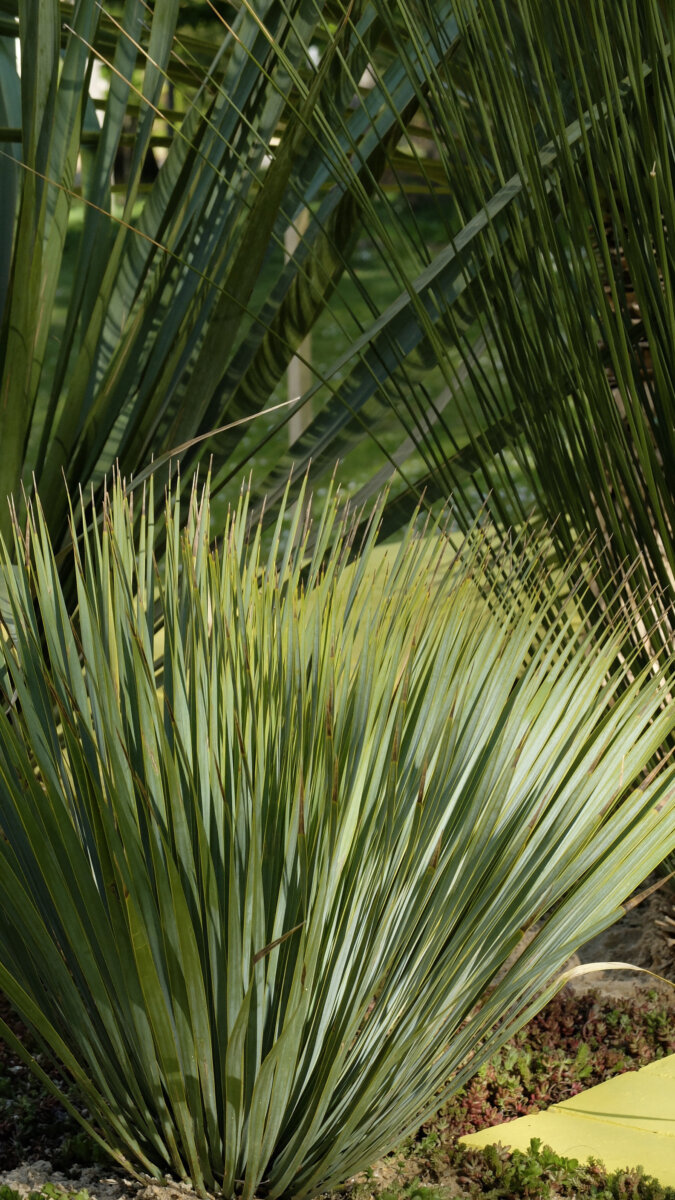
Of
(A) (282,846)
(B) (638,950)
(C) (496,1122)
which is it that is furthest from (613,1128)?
(A) (282,846)

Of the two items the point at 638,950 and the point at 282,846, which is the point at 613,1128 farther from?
the point at 282,846

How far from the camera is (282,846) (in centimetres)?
145

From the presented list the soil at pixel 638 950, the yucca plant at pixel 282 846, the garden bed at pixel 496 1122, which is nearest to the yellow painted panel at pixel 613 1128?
the garden bed at pixel 496 1122

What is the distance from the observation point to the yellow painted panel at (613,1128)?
1959 millimetres

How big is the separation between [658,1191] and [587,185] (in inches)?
74.9

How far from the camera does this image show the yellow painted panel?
1.96 metres

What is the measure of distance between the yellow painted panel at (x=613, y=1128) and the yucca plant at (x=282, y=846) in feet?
1.57

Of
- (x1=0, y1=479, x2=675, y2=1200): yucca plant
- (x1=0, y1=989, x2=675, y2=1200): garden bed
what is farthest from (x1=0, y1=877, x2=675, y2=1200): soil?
(x1=0, y1=479, x2=675, y2=1200): yucca plant

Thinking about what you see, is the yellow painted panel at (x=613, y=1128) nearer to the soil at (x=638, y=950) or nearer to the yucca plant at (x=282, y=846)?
the soil at (x=638, y=950)

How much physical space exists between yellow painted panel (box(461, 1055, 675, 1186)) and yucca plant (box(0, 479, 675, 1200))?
0.48 metres

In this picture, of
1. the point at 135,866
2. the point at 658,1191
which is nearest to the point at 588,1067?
the point at 658,1191

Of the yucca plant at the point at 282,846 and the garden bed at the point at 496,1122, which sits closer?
the yucca plant at the point at 282,846

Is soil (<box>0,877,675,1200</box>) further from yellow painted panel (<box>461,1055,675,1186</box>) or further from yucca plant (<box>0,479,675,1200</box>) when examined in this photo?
yucca plant (<box>0,479,675,1200</box>)

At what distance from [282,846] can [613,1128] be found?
1.09m
